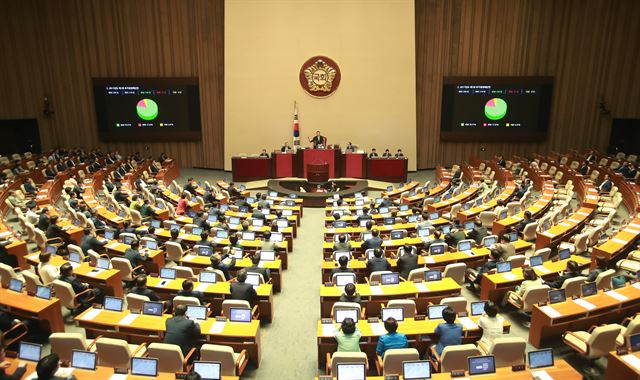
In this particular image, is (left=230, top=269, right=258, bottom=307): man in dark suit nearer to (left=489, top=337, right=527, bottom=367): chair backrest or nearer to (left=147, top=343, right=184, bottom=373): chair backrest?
(left=147, top=343, right=184, bottom=373): chair backrest

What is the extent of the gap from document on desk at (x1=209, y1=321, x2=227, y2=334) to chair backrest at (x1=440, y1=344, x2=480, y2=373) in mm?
3119

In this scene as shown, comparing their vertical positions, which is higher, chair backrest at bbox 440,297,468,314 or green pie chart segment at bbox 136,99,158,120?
green pie chart segment at bbox 136,99,158,120

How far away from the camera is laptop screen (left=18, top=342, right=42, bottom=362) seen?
5.54 meters

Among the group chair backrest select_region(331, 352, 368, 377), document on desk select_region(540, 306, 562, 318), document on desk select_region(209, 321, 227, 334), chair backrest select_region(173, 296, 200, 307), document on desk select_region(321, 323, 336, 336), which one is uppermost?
chair backrest select_region(173, 296, 200, 307)

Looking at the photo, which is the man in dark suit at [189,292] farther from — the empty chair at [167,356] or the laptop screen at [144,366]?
the laptop screen at [144,366]

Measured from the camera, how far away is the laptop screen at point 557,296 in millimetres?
7098

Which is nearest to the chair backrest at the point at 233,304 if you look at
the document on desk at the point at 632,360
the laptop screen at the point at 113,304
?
the laptop screen at the point at 113,304

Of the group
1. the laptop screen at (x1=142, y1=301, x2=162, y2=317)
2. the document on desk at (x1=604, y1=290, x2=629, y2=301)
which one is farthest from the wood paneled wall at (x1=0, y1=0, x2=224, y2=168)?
the document on desk at (x1=604, y1=290, x2=629, y2=301)

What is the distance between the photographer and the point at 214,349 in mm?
5555

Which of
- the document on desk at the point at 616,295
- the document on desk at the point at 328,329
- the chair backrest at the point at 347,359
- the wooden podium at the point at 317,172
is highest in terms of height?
the wooden podium at the point at 317,172

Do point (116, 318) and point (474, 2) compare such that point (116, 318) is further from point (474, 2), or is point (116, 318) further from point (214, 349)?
point (474, 2)

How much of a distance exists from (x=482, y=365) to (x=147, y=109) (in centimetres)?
2181

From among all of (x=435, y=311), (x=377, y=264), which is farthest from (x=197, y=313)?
(x=435, y=311)

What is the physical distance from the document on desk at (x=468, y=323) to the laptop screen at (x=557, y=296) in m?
1.61
